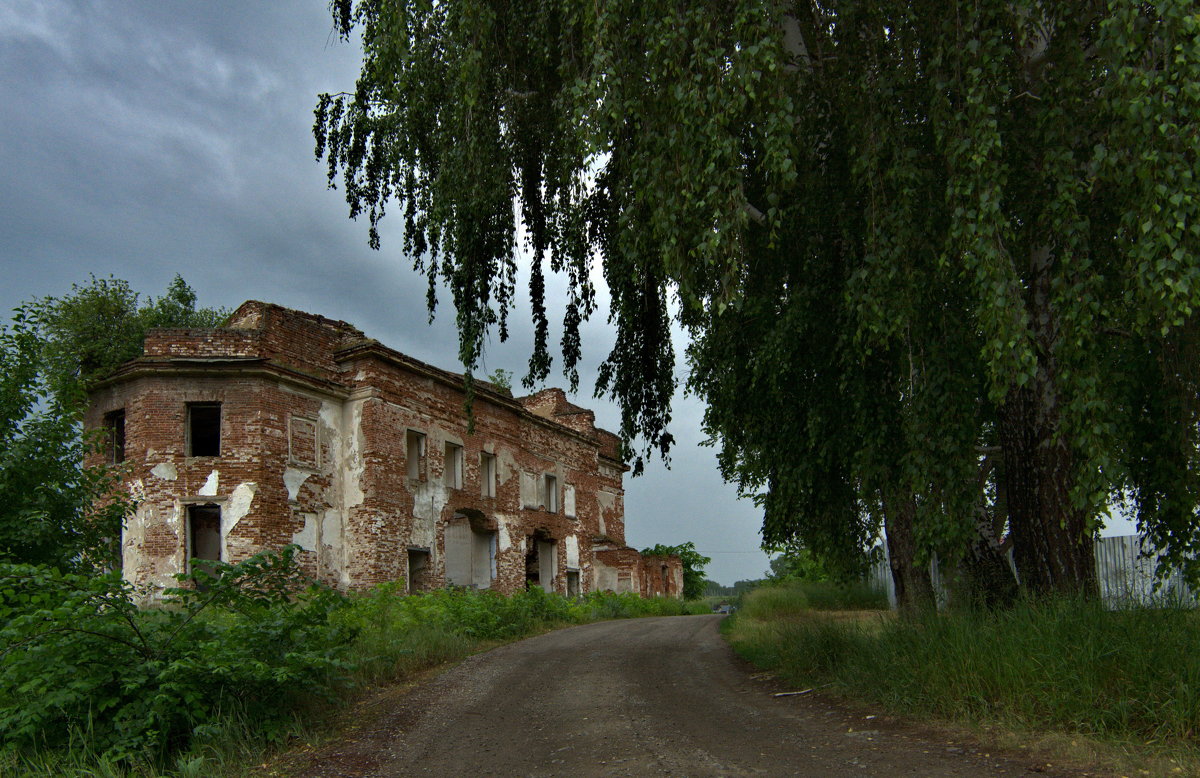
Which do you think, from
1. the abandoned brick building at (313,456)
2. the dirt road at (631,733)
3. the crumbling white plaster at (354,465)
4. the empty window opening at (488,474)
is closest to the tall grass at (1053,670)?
the dirt road at (631,733)

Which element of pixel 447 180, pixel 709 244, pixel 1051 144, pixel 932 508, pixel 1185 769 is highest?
pixel 447 180

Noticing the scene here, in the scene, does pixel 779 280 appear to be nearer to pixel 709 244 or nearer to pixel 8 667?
pixel 709 244

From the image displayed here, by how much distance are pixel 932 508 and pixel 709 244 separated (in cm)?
295

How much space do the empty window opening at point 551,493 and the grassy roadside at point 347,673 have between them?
863 centimetres

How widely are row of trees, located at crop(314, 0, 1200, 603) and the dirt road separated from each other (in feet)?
5.58

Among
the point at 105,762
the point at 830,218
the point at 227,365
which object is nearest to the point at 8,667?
the point at 105,762

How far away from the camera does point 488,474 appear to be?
2608 cm

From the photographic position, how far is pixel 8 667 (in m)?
6.53

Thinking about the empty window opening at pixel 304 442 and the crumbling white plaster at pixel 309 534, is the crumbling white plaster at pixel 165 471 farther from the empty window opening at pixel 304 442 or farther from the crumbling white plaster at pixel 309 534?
the crumbling white plaster at pixel 309 534

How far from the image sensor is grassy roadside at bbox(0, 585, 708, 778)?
21.2 feet

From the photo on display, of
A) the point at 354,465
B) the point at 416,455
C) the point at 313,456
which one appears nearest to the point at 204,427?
the point at 313,456

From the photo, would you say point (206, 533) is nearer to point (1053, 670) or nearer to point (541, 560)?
point (541, 560)

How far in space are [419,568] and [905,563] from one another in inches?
633

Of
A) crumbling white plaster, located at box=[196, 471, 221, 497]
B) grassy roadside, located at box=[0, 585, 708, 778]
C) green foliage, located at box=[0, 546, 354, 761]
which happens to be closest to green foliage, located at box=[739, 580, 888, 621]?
grassy roadside, located at box=[0, 585, 708, 778]
